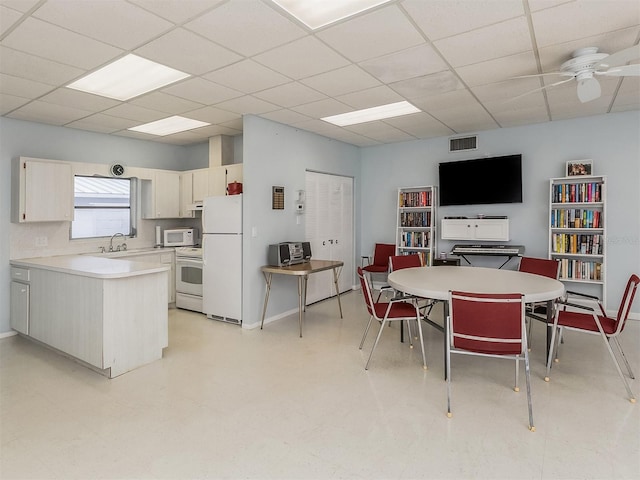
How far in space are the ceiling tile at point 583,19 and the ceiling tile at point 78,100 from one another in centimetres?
403

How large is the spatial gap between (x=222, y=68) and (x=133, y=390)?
9.12ft

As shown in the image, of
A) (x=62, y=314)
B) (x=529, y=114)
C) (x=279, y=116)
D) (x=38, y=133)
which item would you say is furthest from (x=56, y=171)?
(x=529, y=114)

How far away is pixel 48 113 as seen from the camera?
440cm

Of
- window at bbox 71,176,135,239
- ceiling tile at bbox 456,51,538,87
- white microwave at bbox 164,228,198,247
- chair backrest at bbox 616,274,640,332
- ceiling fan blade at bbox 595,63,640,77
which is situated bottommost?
chair backrest at bbox 616,274,640,332

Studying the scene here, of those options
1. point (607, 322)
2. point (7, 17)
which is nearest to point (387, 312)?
point (607, 322)

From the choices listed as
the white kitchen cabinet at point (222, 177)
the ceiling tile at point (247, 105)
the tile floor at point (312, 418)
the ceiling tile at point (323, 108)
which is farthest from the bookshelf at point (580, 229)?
the white kitchen cabinet at point (222, 177)

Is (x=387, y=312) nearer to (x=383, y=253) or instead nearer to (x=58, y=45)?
(x=383, y=253)

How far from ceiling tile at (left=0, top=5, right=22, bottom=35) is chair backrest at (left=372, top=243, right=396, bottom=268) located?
204 inches

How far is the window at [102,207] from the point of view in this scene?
5.25 meters

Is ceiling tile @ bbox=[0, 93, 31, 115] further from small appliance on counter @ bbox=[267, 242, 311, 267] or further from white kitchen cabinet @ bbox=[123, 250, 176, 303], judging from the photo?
small appliance on counter @ bbox=[267, 242, 311, 267]

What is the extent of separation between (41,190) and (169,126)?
1.78 meters

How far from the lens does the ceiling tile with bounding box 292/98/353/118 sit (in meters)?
4.19

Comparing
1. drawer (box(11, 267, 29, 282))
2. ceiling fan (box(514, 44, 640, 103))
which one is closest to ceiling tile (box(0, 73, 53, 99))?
drawer (box(11, 267, 29, 282))

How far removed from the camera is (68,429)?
2.44 meters
